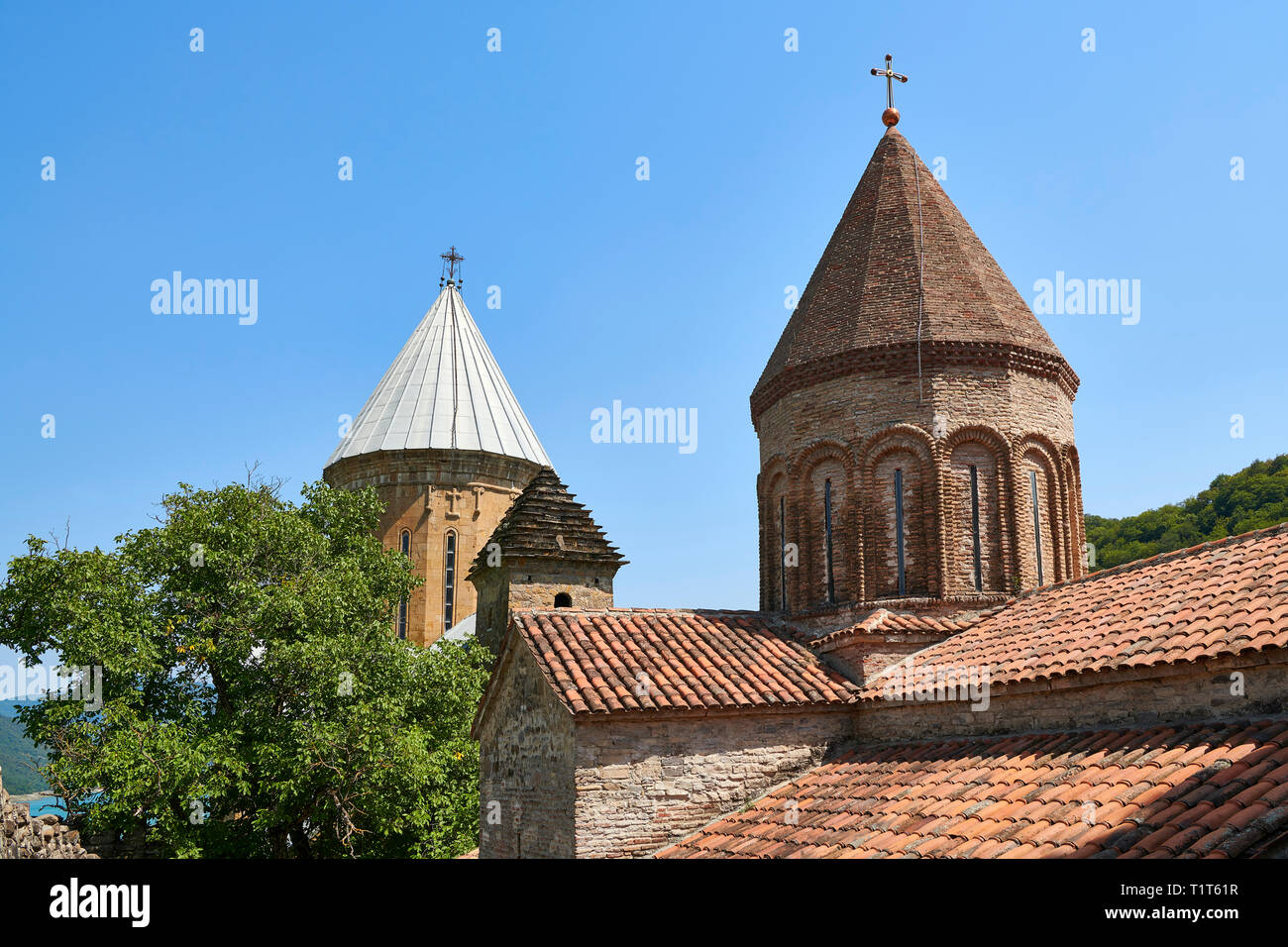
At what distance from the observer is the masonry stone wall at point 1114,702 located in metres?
7.77

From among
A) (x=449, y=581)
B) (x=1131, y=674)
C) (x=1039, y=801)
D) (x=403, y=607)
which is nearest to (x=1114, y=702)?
(x=1131, y=674)

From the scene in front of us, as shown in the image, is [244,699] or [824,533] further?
[244,699]

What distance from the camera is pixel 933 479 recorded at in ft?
43.7

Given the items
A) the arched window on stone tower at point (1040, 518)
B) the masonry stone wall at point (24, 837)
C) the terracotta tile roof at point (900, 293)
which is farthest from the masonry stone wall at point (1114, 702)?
the masonry stone wall at point (24, 837)

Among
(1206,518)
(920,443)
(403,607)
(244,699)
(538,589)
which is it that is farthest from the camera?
(1206,518)

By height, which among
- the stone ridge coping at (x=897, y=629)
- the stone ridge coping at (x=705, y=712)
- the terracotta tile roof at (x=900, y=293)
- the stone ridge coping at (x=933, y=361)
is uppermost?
the terracotta tile roof at (x=900, y=293)

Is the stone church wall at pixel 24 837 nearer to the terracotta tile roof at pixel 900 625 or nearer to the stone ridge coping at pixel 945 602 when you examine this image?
the terracotta tile roof at pixel 900 625

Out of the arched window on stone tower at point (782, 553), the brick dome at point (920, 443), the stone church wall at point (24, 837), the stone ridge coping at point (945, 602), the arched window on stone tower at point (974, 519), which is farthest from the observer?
the arched window on stone tower at point (782, 553)

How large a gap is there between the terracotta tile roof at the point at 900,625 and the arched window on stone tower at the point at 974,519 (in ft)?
2.14

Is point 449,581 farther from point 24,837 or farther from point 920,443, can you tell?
point 24,837

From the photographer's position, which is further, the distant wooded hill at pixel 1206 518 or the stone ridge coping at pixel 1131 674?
the distant wooded hill at pixel 1206 518

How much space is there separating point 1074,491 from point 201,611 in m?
15.0

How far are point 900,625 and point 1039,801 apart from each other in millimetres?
4247
